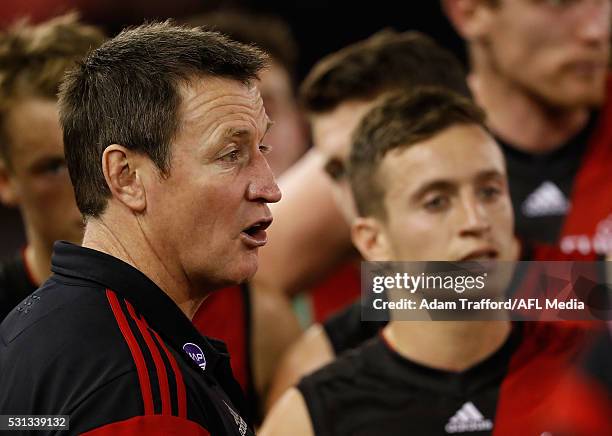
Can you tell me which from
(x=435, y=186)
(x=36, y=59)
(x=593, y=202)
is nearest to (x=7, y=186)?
(x=36, y=59)

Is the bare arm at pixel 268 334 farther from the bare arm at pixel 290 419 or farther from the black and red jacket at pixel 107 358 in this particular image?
the black and red jacket at pixel 107 358

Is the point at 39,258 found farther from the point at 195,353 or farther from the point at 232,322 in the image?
the point at 195,353

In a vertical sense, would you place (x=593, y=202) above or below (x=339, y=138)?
below

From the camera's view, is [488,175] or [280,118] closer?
[488,175]

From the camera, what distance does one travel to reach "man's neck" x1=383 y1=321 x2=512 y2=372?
2.57 meters

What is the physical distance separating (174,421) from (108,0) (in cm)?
560

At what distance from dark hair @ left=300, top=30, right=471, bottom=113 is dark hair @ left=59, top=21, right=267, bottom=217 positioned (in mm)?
1558

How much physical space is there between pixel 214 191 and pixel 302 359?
147 cm

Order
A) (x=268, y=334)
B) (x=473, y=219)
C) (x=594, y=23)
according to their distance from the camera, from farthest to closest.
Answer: (x=594, y=23), (x=268, y=334), (x=473, y=219)

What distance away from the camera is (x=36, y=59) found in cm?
321

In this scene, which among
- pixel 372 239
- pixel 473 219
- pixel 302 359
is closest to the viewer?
pixel 473 219

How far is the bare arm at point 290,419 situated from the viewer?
2484 millimetres

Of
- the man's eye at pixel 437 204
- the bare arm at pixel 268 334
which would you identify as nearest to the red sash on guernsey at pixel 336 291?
the bare arm at pixel 268 334

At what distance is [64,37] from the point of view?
3258 millimetres
